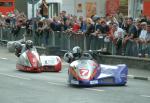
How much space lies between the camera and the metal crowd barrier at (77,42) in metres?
24.5

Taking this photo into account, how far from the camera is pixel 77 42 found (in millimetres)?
28281

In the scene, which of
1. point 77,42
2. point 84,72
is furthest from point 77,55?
point 77,42

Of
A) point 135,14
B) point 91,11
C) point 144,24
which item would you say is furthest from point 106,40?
point 91,11

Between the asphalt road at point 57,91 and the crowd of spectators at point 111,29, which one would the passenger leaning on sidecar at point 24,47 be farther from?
the crowd of spectators at point 111,29

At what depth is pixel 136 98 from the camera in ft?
50.2

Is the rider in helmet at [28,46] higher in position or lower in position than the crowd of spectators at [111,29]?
lower

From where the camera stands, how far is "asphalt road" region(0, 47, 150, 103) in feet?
48.8

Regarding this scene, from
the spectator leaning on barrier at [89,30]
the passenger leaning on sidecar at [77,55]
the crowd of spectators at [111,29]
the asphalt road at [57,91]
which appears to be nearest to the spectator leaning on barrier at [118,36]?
the crowd of spectators at [111,29]

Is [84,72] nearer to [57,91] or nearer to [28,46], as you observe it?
[57,91]

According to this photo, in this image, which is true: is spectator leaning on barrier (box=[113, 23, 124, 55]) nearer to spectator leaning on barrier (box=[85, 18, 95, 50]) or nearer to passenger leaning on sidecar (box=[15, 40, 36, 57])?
spectator leaning on barrier (box=[85, 18, 95, 50])

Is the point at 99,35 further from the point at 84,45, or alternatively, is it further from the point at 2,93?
the point at 2,93

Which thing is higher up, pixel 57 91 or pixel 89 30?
pixel 89 30

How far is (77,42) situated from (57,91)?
11679mm

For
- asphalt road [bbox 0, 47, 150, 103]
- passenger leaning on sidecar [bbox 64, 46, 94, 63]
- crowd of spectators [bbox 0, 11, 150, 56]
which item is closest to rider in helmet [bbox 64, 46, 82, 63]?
passenger leaning on sidecar [bbox 64, 46, 94, 63]
